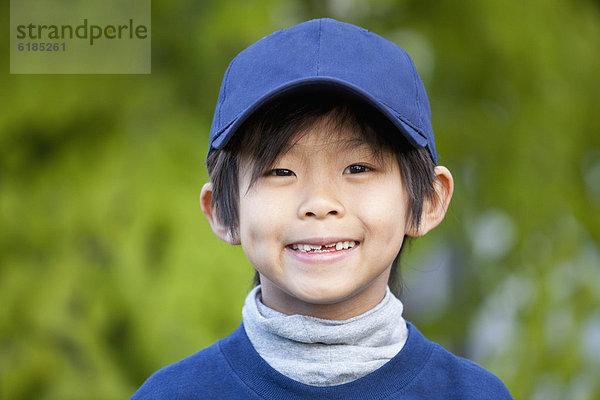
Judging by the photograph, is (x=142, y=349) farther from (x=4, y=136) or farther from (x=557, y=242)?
(x=557, y=242)

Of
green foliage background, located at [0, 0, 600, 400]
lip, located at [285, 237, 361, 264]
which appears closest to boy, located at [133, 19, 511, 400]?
lip, located at [285, 237, 361, 264]

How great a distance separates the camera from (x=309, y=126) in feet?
5.85

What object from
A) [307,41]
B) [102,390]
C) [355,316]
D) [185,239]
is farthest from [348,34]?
[102,390]

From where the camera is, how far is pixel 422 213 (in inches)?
77.6

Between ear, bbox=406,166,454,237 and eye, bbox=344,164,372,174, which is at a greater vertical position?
eye, bbox=344,164,372,174

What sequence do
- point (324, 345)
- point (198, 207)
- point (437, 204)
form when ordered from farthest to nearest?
point (198, 207) → point (437, 204) → point (324, 345)

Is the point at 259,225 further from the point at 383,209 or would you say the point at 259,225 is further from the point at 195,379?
the point at 195,379

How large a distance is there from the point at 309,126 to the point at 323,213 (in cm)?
19

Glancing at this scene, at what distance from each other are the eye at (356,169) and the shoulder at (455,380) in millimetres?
466

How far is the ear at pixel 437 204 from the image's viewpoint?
1980 millimetres

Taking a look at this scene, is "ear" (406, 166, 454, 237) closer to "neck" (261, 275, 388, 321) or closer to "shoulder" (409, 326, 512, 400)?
"neck" (261, 275, 388, 321)

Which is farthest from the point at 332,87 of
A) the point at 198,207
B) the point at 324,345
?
the point at 198,207

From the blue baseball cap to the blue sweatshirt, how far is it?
468 millimetres

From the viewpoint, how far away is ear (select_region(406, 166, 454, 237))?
6.50 ft
